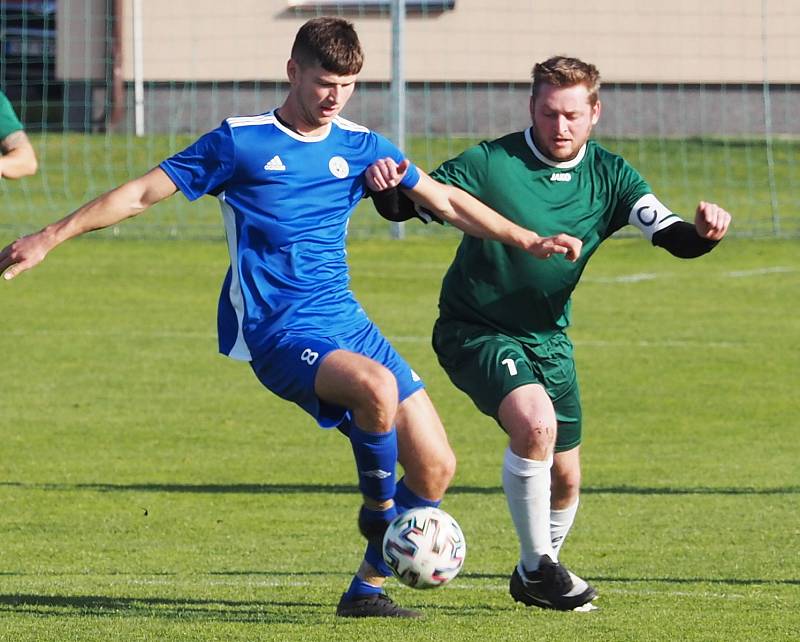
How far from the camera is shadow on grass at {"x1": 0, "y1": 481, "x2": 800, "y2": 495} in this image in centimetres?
1030

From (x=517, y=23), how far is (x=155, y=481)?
735 inches

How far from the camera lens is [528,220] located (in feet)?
23.1

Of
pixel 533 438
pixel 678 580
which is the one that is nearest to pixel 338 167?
pixel 533 438

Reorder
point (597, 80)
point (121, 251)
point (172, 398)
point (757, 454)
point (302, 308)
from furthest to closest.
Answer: point (121, 251), point (172, 398), point (757, 454), point (597, 80), point (302, 308)

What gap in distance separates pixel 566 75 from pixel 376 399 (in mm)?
1526

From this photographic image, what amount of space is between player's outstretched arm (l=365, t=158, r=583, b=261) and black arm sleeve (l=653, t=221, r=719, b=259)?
1.45 feet

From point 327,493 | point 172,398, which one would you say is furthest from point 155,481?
point 172,398

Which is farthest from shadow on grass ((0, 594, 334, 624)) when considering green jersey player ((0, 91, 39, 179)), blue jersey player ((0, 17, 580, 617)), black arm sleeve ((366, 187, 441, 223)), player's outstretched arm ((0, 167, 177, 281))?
green jersey player ((0, 91, 39, 179))

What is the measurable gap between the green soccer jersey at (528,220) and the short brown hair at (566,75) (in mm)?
315

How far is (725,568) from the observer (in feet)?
26.2

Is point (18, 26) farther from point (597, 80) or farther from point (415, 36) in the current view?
point (597, 80)

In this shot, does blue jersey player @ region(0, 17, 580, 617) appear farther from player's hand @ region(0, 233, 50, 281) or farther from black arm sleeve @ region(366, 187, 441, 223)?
player's hand @ region(0, 233, 50, 281)

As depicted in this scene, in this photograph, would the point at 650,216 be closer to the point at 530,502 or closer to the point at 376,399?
the point at 530,502

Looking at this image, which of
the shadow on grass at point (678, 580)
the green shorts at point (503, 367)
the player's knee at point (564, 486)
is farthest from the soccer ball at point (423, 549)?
the shadow on grass at point (678, 580)
